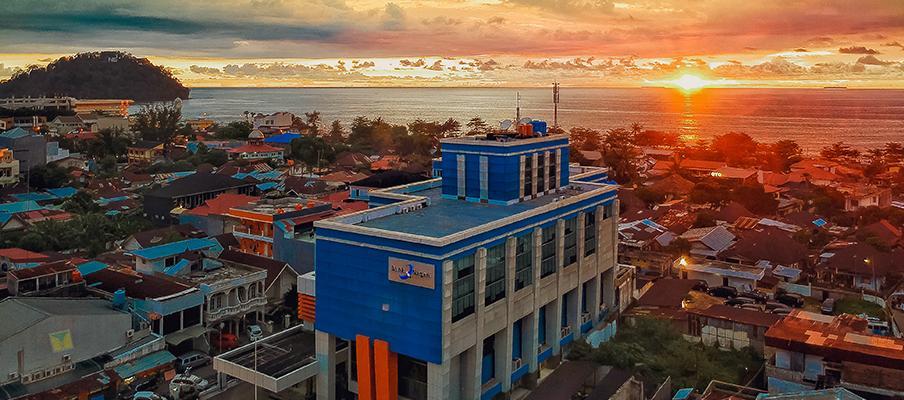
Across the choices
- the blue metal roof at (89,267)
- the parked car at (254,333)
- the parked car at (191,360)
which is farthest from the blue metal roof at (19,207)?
the parked car at (191,360)

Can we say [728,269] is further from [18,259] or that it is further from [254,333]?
[18,259]

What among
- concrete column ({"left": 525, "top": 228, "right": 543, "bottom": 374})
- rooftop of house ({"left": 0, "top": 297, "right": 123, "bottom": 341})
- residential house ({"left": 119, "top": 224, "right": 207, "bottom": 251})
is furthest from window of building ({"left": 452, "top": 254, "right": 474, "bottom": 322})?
residential house ({"left": 119, "top": 224, "right": 207, "bottom": 251})

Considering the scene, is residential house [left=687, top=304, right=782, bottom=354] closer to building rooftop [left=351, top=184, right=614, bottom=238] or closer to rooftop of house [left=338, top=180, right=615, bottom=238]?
rooftop of house [left=338, top=180, right=615, bottom=238]

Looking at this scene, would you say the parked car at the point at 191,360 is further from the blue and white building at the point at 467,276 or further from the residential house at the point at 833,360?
the residential house at the point at 833,360

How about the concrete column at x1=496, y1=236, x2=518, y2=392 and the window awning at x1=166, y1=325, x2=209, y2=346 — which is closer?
the concrete column at x1=496, y1=236, x2=518, y2=392

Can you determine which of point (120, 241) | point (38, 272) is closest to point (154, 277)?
point (38, 272)

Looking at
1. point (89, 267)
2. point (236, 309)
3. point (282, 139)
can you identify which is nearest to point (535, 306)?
point (236, 309)

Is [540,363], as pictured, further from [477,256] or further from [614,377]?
[477,256]
